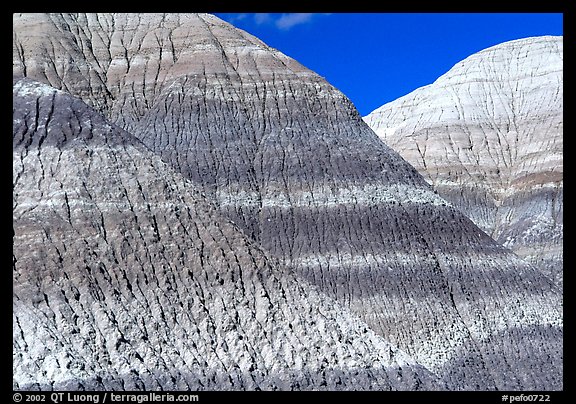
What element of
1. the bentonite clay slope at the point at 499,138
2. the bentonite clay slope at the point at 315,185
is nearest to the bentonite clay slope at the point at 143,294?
the bentonite clay slope at the point at 315,185

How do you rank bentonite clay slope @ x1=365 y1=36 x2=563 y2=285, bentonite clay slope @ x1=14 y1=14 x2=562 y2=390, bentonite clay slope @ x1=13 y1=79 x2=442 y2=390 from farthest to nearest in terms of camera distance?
1. bentonite clay slope @ x1=365 y1=36 x2=563 y2=285
2. bentonite clay slope @ x1=14 y1=14 x2=562 y2=390
3. bentonite clay slope @ x1=13 y1=79 x2=442 y2=390

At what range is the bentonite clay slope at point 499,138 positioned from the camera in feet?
245

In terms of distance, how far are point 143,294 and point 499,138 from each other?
60.9 m

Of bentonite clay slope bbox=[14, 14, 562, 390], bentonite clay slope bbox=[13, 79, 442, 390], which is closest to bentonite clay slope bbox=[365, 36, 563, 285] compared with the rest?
bentonite clay slope bbox=[14, 14, 562, 390]

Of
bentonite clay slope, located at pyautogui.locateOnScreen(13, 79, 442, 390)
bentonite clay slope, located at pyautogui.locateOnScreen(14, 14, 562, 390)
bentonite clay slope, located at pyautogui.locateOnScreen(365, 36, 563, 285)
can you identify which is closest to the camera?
bentonite clay slope, located at pyautogui.locateOnScreen(13, 79, 442, 390)

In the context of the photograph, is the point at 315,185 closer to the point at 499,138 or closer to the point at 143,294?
the point at 143,294

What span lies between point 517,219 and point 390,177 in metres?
22.2

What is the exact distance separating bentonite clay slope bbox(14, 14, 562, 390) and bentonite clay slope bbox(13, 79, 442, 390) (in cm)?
1514

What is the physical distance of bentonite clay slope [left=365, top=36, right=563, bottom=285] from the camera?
245ft

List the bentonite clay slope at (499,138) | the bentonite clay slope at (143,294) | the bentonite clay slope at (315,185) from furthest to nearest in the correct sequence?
the bentonite clay slope at (499,138) < the bentonite clay slope at (315,185) < the bentonite clay slope at (143,294)

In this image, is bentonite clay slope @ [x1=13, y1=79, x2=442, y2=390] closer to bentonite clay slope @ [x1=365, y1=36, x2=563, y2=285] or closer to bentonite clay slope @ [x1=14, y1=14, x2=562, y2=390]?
bentonite clay slope @ [x1=14, y1=14, x2=562, y2=390]

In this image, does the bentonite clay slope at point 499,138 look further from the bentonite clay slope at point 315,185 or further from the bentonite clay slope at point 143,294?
the bentonite clay slope at point 143,294

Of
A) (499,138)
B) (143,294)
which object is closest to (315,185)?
(143,294)

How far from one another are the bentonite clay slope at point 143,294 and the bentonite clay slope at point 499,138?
3795cm
